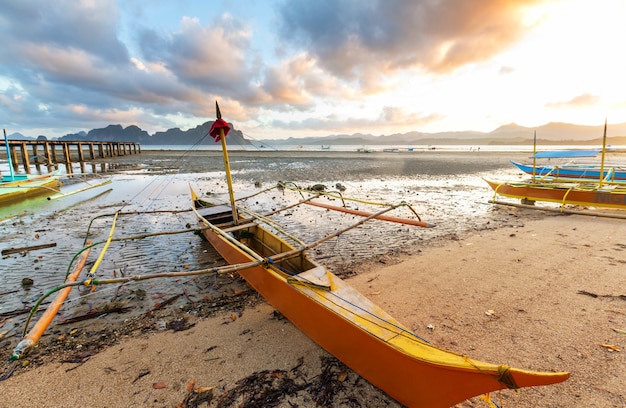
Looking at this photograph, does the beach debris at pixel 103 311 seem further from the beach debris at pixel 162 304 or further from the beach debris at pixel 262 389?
the beach debris at pixel 262 389

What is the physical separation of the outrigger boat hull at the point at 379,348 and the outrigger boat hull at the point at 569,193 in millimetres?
12896

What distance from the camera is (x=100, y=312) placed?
17.0ft

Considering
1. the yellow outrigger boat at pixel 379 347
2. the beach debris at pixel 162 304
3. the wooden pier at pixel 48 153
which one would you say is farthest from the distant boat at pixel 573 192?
the wooden pier at pixel 48 153

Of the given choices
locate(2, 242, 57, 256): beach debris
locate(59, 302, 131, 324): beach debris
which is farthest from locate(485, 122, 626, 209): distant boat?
locate(2, 242, 57, 256): beach debris

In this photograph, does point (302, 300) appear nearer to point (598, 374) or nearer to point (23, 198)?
point (598, 374)

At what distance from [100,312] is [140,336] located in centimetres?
145

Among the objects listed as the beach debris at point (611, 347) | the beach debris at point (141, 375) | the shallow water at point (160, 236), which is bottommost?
the beach debris at point (141, 375)

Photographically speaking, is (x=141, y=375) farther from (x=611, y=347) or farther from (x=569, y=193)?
(x=569, y=193)

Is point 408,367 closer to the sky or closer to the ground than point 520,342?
closer to the sky

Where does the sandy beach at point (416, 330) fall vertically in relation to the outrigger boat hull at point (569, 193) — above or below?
below

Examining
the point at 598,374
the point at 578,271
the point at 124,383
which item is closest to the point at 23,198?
the point at 124,383

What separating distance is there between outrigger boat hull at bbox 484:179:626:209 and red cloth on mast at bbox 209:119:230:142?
45.3 ft

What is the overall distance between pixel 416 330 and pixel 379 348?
64.9 inches

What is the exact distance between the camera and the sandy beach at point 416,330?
128 inches
